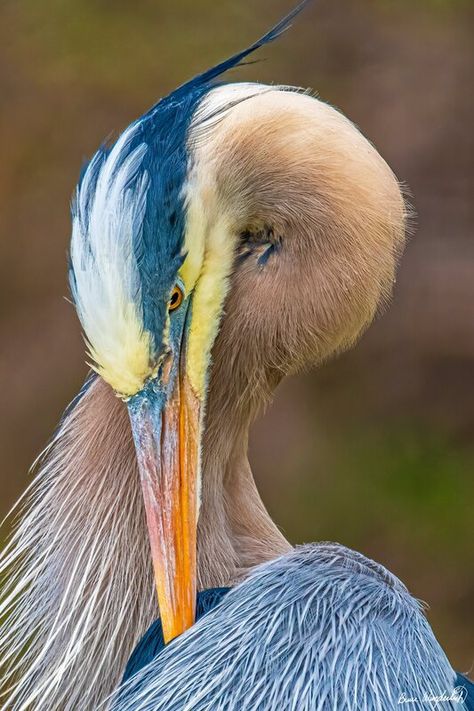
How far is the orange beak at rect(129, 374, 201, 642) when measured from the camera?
1160 millimetres

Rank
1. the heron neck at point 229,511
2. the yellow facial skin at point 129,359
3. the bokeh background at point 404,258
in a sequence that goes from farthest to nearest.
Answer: the bokeh background at point 404,258 < the heron neck at point 229,511 < the yellow facial skin at point 129,359

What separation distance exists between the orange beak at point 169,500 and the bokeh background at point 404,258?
164 cm

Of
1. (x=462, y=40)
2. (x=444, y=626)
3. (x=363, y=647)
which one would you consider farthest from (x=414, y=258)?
(x=363, y=647)

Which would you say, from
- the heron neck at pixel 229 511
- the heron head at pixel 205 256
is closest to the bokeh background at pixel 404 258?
the heron neck at pixel 229 511

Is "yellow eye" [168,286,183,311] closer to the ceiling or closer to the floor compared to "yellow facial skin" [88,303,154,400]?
closer to the ceiling

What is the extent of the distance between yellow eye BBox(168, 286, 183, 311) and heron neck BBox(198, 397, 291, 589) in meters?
0.14

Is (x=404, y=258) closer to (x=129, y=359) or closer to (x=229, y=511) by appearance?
(x=229, y=511)

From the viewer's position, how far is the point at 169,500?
46.1 inches

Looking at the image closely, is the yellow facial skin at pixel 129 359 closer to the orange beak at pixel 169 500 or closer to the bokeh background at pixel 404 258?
the orange beak at pixel 169 500

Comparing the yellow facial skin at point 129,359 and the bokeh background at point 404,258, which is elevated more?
the bokeh background at point 404,258

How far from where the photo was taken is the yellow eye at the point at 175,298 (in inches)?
45.7

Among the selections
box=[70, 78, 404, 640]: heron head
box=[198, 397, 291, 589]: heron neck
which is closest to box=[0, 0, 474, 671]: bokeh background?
box=[198, 397, 291, 589]: heron neck

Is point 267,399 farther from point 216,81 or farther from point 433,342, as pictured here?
point 433,342

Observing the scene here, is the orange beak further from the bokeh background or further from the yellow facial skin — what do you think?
the bokeh background
